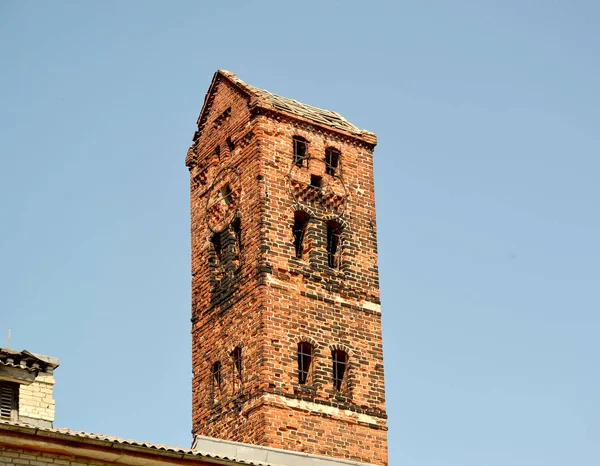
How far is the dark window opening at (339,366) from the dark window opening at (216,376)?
3.29 metres

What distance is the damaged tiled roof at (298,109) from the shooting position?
148 feet

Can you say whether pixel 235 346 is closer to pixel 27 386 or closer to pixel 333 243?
pixel 333 243

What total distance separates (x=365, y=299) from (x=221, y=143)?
6848 millimetres

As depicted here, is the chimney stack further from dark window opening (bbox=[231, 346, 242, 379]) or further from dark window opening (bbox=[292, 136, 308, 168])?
dark window opening (bbox=[292, 136, 308, 168])

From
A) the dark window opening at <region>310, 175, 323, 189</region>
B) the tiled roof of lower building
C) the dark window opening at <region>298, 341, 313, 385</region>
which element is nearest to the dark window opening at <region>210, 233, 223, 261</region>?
the dark window opening at <region>310, 175, 323, 189</region>

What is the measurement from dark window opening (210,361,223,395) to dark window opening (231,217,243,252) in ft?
11.2

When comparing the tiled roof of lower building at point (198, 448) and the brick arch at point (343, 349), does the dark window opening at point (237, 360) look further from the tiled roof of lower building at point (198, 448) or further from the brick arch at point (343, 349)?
the tiled roof of lower building at point (198, 448)

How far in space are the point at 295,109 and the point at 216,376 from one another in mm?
8434

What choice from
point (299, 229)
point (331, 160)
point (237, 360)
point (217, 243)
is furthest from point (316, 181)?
point (237, 360)

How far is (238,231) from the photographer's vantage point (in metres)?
44.5

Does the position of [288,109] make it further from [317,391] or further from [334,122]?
[317,391]

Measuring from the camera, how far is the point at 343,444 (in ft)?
135

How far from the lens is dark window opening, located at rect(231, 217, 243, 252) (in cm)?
4419

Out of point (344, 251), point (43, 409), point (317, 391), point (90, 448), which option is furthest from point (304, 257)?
point (90, 448)
